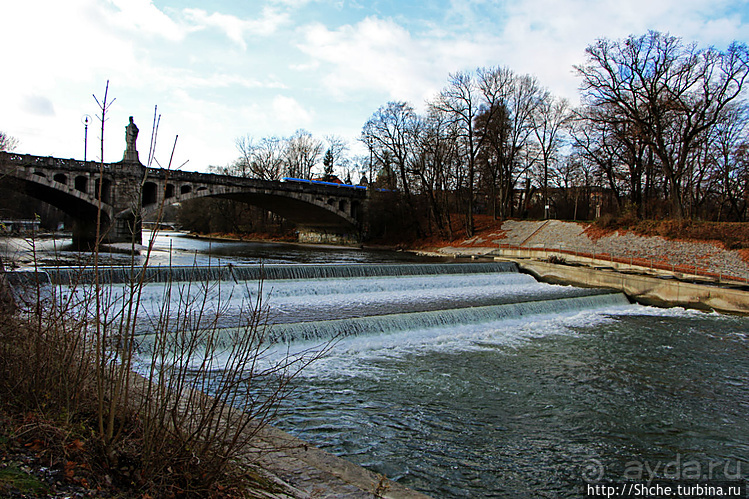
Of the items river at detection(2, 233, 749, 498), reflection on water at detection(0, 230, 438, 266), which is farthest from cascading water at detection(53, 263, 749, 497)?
reflection on water at detection(0, 230, 438, 266)

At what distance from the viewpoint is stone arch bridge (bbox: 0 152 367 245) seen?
3159 centimetres

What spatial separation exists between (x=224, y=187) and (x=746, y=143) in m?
Result: 37.9

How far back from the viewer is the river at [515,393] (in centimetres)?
520

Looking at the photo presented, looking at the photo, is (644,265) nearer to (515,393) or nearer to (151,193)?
(515,393)

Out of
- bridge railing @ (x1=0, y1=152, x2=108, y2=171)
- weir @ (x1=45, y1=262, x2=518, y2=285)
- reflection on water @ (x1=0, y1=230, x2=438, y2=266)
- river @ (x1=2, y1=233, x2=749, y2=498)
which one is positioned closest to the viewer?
river @ (x1=2, y1=233, x2=749, y2=498)

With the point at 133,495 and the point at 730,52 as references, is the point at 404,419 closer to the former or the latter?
the point at 133,495

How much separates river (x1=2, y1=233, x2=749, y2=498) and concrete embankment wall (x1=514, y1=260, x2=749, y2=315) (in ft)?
4.25

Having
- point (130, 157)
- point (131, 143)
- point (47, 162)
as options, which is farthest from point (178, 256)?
point (47, 162)

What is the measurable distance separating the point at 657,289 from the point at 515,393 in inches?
490

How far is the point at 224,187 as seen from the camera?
3991 cm

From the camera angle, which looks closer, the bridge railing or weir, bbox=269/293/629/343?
weir, bbox=269/293/629/343

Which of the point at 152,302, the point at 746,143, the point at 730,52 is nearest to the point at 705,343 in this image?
the point at 152,302

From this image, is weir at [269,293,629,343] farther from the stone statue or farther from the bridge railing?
the stone statue

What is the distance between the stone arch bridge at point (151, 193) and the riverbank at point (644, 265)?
18310mm
